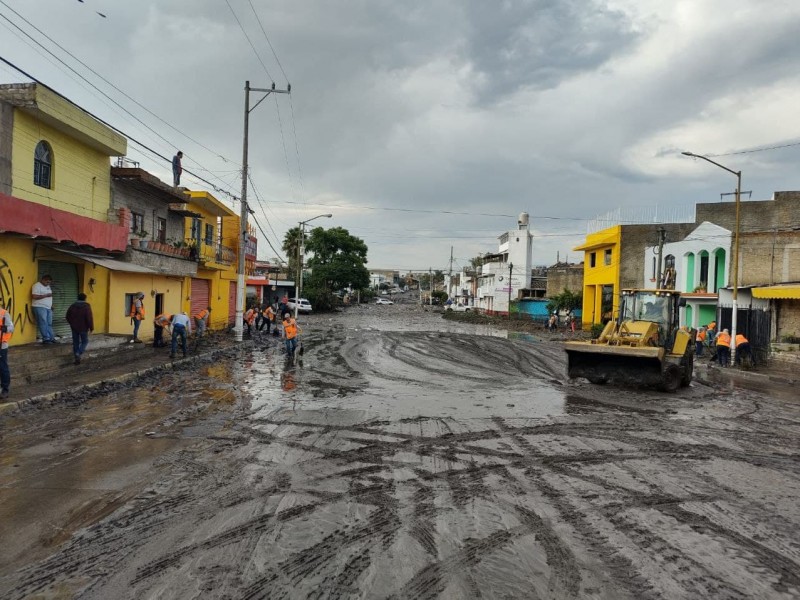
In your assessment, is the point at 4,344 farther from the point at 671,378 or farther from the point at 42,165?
the point at 671,378

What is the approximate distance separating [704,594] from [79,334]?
44.8 ft

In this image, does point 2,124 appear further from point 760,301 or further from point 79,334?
point 760,301

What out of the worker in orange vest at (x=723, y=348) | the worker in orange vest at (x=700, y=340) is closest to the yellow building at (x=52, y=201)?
the worker in orange vest at (x=723, y=348)

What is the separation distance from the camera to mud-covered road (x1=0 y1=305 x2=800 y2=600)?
4.02m

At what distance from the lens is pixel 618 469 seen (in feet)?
22.5

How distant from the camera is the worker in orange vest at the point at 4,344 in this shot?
917 cm

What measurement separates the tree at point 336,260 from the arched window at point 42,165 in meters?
57.6

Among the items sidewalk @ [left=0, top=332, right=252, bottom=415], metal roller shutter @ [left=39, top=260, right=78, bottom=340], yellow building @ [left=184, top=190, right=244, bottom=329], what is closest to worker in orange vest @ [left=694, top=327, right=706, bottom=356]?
sidewalk @ [left=0, top=332, right=252, bottom=415]

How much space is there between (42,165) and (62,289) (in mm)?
3408

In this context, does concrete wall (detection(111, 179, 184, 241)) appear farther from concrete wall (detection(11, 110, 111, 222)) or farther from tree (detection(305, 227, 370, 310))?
tree (detection(305, 227, 370, 310))

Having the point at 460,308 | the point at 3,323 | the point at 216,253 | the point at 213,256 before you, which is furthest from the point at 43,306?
the point at 460,308

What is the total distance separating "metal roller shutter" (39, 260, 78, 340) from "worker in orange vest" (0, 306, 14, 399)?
6.34 meters

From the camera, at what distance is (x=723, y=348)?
66.8 ft

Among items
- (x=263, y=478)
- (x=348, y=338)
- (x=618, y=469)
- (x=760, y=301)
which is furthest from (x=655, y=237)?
(x=263, y=478)
